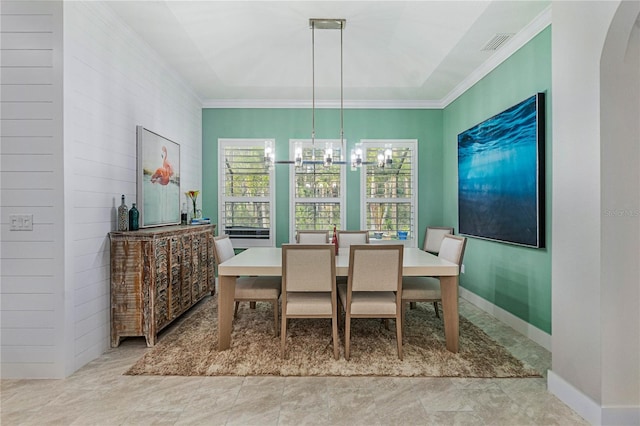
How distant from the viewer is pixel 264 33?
136 inches

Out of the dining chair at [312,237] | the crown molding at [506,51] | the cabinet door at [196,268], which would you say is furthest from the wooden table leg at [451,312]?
the cabinet door at [196,268]

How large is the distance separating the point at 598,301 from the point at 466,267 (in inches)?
109

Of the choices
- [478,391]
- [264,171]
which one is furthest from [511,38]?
[264,171]

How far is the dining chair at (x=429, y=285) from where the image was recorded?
302cm

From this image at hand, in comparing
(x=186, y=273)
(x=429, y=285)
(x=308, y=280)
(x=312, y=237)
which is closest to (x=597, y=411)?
(x=429, y=285)

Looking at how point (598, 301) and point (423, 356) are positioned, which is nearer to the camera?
point (598, 301)

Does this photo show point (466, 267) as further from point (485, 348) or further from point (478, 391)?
point (478, 391)

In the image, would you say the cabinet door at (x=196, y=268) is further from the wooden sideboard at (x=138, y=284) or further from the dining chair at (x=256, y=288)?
the wooden sideboard at (x=138, y=284)

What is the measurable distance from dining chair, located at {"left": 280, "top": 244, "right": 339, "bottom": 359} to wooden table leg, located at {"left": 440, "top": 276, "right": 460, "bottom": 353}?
3.11 feet

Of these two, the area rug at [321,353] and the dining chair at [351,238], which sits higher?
the dining chair at [351,238]

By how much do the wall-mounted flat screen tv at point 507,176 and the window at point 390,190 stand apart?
0.92 meters

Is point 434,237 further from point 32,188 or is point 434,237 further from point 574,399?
point 32,188

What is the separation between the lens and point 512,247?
348 centimetres

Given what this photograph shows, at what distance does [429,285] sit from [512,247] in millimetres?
1061
